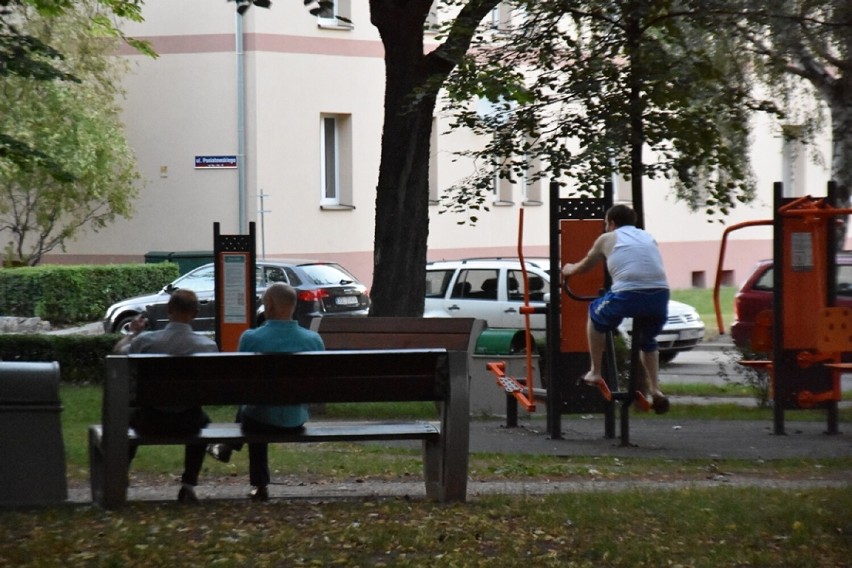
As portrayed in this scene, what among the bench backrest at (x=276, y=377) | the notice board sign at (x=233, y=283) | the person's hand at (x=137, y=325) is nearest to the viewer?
the bench backrest at (x=276, y=377)

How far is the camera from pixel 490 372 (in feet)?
48.6

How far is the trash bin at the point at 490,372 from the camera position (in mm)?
14914

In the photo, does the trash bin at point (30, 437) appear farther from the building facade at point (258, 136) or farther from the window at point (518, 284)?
the building facade at point (258, 136)

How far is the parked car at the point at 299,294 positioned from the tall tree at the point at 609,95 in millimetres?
7944

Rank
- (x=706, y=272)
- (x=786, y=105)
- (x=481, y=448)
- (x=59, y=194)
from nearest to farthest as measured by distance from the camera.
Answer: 1. (x=481, y=448)
2. (x=786, y=105)
3. (x=59, y=194)
4. (x=706, y=272)

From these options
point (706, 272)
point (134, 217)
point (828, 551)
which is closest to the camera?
point (828, 551)

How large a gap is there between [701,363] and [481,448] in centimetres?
1312

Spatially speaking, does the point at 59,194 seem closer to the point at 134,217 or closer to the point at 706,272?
the point at 134,217

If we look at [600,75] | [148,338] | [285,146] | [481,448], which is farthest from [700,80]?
[285,146]

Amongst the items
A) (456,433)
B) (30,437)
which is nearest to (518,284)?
(456,433)

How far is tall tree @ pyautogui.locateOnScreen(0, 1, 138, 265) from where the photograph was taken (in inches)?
1185

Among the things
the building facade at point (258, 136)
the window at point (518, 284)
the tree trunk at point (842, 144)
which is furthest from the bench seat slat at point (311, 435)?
the building facade at point (258, 136)

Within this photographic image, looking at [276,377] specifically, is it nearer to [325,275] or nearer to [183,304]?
[183,304]

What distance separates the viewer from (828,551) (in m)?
6.57
